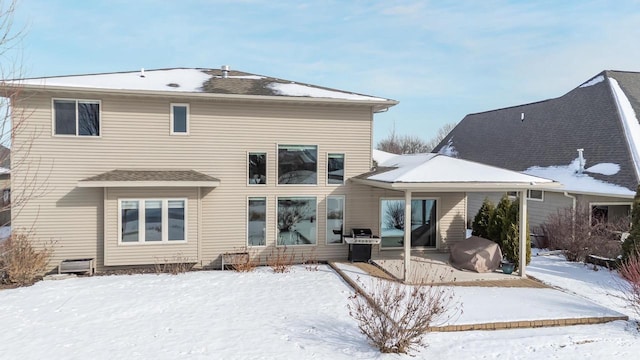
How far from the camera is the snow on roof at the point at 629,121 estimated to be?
46.1 feet

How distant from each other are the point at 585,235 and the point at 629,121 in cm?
653

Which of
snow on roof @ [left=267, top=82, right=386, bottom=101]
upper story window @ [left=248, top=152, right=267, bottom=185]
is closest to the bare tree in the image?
snow on roof @ [left=267, top=82, right=386, bottom=101]

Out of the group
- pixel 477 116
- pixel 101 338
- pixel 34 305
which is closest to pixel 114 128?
pixel 34 305

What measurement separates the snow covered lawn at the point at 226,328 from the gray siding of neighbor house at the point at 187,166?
5.48 ft

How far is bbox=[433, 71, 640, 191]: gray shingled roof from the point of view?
1510cm

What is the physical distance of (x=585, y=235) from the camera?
39.5 ft

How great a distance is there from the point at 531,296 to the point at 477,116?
2042cm

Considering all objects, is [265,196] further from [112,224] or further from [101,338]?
[101,338]

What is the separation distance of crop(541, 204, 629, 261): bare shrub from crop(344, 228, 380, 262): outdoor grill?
6409mm

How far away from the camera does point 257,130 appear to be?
11305 millimetres

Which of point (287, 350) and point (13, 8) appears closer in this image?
point (287, 350)

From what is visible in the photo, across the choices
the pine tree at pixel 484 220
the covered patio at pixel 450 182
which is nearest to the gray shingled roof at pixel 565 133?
the pine tree at pixel 484 220

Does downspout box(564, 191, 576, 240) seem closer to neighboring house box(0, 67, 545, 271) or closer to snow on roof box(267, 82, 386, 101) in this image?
neighboring house box(0, 67, 545, 271)

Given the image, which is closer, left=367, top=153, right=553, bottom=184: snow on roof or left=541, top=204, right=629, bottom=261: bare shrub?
left=367, top=153, right=553, bottom=184: snow on roof
